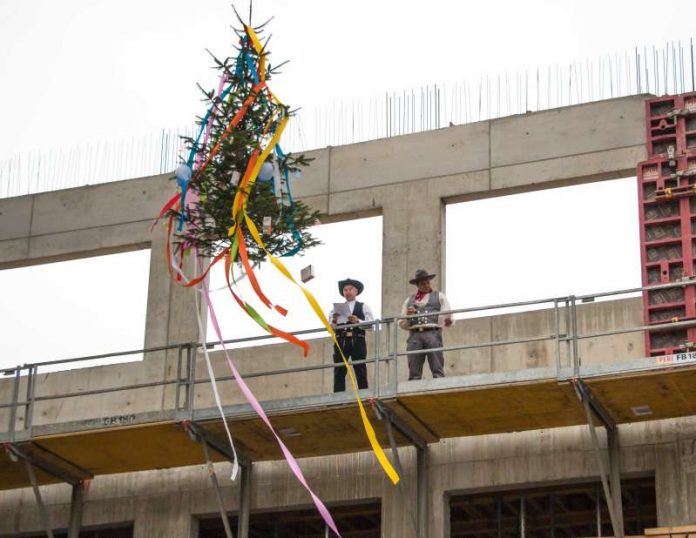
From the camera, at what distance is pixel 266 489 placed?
24312 mm

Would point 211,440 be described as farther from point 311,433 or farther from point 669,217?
point 669,217

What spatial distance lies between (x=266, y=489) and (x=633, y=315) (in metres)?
5.72

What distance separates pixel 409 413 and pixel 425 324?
1209 mm

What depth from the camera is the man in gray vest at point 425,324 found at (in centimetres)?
2200

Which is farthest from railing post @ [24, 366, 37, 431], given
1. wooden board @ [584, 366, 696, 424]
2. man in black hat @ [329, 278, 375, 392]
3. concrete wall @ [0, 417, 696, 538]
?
wooden board @ [584, 366, 696, 424]

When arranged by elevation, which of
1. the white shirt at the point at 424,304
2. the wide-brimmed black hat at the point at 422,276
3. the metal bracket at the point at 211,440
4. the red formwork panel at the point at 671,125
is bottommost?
the metal bracket at the point at 211,440

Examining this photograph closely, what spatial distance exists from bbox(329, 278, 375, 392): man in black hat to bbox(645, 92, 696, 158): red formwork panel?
4607 mm

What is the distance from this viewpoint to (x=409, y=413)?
2220cm

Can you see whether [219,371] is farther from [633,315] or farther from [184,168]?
[633,315]

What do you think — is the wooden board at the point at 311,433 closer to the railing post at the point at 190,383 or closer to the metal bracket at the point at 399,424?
the metal bracket at the point at 399,424

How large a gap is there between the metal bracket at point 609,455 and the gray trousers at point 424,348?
1917mm

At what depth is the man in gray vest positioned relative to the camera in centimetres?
2200

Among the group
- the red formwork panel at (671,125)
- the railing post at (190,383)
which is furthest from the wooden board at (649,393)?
the railing post at (190,383)

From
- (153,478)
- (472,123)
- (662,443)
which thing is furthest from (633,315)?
(153,478)
